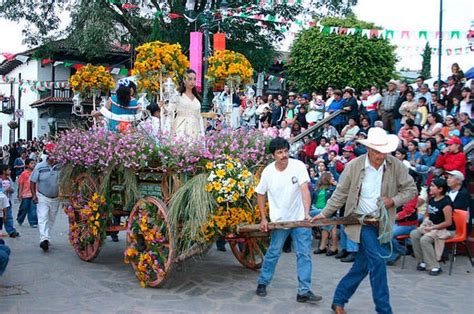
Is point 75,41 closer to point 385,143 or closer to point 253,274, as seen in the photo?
point 253,274

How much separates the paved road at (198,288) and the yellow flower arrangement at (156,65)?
261 cm

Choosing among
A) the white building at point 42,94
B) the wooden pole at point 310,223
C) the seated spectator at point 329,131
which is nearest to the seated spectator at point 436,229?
the wooden pole at point 310,223

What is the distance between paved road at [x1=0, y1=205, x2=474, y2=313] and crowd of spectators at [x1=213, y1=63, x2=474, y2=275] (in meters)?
0.87

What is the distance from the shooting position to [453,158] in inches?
374

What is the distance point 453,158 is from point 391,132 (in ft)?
14.8

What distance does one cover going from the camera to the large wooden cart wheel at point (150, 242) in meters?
6.64

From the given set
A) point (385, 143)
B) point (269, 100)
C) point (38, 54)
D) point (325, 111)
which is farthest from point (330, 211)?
point (38, 54)

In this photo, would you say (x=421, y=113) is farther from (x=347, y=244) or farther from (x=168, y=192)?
(x=168, y=192)

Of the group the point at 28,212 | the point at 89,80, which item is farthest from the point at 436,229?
the point at 28,212

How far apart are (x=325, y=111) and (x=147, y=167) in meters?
9.26

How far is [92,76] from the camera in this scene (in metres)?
9.60

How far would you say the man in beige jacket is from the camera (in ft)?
17.9

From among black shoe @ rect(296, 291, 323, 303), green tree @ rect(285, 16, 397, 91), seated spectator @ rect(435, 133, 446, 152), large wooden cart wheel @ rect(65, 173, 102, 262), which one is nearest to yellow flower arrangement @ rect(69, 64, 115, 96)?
large wooden cart wheel @ rect(65, 173, 102, 262)

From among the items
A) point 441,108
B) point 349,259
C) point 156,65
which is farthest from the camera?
point 441,108
